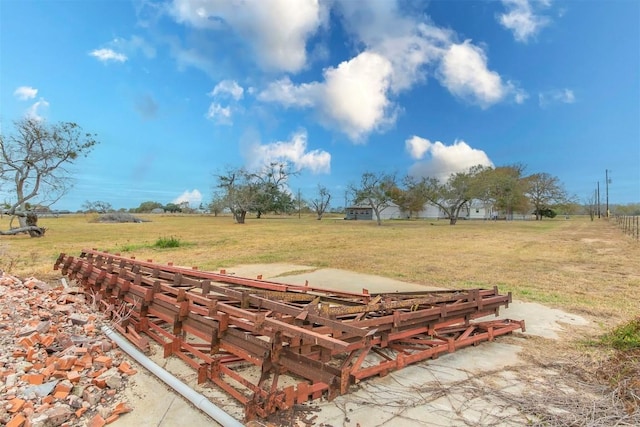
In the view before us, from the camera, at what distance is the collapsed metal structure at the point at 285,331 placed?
105 inches

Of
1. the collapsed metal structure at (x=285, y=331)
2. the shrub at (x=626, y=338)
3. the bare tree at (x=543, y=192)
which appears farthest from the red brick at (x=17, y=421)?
the bare tree at (x=543, y=192)

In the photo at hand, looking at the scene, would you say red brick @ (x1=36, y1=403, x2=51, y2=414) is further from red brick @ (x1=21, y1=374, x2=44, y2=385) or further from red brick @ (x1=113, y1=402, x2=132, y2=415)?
red brick @ (x1=113, y1=402, x2=132, y2=415)

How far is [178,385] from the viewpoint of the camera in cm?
301

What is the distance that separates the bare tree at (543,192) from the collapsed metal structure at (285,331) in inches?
2461

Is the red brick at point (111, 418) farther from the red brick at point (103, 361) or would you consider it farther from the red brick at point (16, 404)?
the red brick at point (103, 361)

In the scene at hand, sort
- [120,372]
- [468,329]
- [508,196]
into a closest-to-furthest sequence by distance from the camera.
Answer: [120,372]
[468,329]
[508,196]

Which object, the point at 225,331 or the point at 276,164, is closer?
the point at 225,331

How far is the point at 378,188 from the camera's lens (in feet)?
127

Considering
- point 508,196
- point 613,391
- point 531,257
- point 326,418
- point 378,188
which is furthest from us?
point 508,196

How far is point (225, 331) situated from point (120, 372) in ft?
4.24

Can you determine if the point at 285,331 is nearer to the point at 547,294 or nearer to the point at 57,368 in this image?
the point at 57,368

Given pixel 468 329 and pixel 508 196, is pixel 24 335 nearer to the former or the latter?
pixel 468 329

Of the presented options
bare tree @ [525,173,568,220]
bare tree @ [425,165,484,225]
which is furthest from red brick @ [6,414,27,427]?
bare tree @ [525,173,568,220]

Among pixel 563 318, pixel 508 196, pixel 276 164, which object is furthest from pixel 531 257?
pixel 276 164
